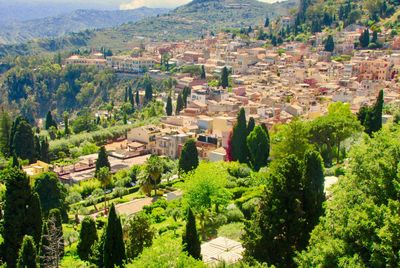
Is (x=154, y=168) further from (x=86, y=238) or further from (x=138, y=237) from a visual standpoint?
(x=138, y=237)

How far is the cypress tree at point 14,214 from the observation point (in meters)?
21.9

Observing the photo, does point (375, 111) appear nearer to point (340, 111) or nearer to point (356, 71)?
point (340, 111)

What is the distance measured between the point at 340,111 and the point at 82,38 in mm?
156705

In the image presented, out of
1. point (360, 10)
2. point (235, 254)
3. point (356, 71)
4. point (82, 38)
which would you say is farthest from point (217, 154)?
point (82, 38)

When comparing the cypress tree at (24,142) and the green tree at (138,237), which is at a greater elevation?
the green tree at (138,237)


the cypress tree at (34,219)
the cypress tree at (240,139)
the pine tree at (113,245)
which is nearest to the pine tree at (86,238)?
the cypress tree at (34,219)

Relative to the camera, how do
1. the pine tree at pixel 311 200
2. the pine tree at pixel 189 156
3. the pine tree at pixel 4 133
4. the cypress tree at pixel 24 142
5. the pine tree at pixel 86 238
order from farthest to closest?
the pine tree at pixel 4 133, the cypress tree at pixel 24 142, the pine tree at pixel 189 156, the pine tree at pixel 86 238, the pine tree at pixel 311 200

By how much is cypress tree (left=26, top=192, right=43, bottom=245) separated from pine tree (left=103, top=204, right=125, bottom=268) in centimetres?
547

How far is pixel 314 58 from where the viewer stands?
81.2 m

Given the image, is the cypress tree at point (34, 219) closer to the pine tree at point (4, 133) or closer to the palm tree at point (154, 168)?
the palm tree at point (154, 168)

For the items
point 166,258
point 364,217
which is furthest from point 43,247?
point 364,217

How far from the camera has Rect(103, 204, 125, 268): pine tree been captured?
720 inches

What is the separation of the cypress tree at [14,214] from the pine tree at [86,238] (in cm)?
248

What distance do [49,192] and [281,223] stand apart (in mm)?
19904
